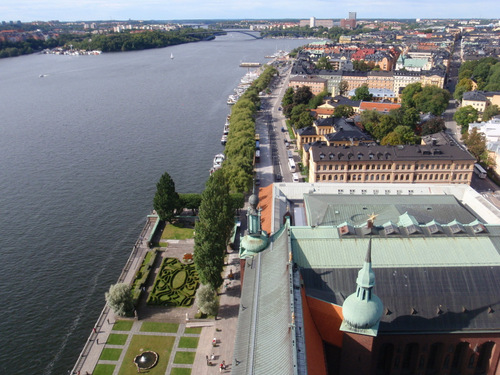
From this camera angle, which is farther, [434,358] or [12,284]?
[12,284]

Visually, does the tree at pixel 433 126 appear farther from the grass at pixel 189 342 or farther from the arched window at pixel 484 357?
the grass at pixel 189 342

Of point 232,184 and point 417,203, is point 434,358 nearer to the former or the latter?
point 417,203

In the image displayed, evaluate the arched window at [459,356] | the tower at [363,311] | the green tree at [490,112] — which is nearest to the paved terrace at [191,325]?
the tower at [363,311]

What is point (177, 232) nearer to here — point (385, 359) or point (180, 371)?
point (180, 371)

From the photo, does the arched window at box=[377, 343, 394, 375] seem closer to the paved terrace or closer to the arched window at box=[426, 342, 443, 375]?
the arched window at box=[426, 342, 443, 375]

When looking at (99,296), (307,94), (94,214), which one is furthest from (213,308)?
(307,94)

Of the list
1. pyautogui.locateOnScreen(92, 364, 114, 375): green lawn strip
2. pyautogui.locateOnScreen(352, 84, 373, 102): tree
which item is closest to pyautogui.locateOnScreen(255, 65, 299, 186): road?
pyautogui.locateOnScreen(352, 84, 373, 102): tree
